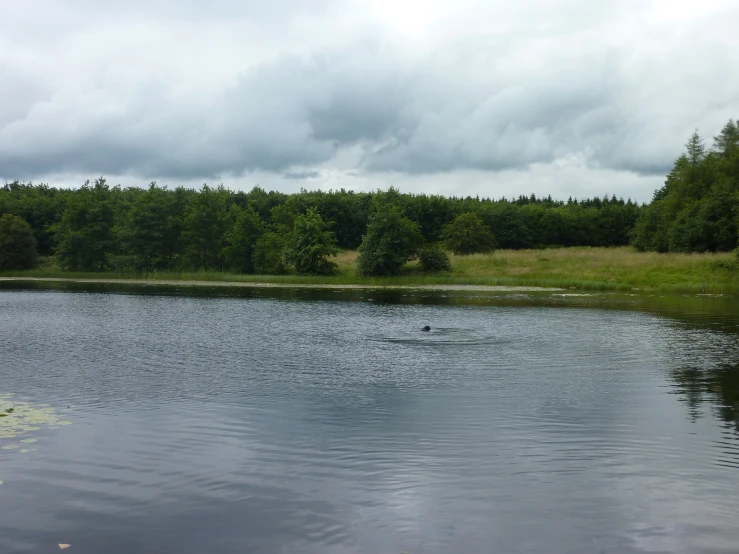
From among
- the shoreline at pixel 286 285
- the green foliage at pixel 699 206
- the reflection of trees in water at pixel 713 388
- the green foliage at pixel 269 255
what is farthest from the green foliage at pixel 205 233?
the reflection of trees in water at pixel 713 388

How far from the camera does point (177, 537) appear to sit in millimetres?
9227

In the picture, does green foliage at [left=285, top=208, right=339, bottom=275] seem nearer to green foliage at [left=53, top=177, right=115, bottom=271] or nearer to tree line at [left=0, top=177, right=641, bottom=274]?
tree line at [left=0, top=177, right=641, bottom=274]

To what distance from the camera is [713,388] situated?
1914cm

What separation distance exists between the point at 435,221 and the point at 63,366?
117343 mm

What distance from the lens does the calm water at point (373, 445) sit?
9.41m

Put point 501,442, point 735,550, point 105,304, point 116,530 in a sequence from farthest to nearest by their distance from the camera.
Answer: point 105,304, point 501,442, point 116,530, point 735,550

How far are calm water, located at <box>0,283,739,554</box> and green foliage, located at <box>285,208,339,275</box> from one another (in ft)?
170

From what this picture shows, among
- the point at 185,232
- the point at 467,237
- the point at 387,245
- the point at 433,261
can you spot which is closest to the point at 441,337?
the point at 387,245

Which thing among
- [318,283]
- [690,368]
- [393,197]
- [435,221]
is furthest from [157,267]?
[690,368]

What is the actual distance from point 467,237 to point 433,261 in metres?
23.7

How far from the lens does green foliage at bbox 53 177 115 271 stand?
93375 mm

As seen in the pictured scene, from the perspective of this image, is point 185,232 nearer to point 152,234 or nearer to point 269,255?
point 152,234

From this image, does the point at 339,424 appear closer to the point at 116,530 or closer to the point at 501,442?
the point at 501,442

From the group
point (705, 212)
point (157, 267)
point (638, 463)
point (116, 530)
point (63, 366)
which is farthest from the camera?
point (157, 267)
